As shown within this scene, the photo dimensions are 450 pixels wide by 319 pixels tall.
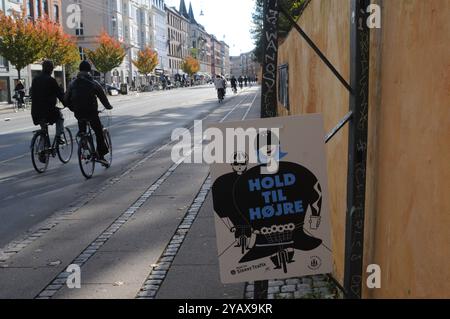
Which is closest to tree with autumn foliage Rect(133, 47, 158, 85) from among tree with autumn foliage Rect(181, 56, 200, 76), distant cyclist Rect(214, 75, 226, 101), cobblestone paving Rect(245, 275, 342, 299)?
tree with autumn foliage Rect(181, 56, 200, 76)

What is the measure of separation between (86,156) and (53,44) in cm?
3694

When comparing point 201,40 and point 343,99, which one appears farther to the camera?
point 201,40

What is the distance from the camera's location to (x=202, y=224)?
613cm

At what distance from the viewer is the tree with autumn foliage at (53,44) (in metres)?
41.0

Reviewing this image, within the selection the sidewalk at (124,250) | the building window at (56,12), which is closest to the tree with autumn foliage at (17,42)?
the building window at (56,12)

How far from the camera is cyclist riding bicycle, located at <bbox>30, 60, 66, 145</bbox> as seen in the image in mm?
9727

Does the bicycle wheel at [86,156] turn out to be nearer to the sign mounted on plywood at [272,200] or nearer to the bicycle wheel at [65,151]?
the bicycle wheel at [65,151]

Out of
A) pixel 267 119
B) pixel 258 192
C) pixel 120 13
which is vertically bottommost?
pixel 258 192

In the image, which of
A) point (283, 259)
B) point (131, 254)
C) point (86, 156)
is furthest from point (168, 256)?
point (86, 156)

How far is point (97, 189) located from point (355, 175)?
589cm

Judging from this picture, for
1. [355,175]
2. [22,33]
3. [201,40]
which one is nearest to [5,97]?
[22,33]

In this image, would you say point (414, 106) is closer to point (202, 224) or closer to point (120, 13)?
point (202, 224)

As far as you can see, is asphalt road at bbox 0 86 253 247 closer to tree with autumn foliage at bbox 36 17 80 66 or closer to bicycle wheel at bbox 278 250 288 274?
bicycle wheel at bbox 278 250 288 274

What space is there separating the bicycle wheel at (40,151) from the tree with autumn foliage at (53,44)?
32.9 m
